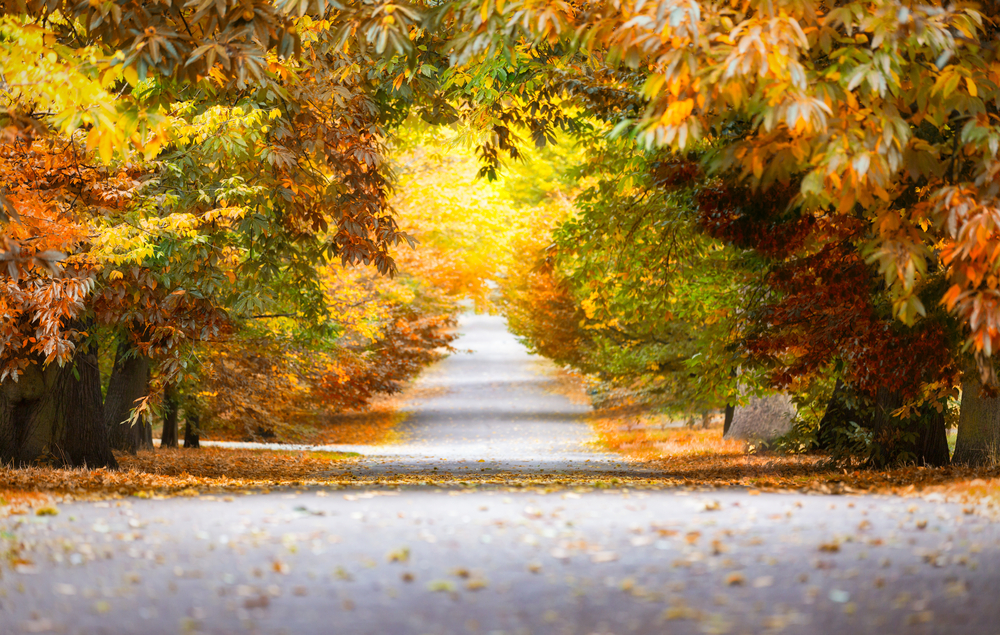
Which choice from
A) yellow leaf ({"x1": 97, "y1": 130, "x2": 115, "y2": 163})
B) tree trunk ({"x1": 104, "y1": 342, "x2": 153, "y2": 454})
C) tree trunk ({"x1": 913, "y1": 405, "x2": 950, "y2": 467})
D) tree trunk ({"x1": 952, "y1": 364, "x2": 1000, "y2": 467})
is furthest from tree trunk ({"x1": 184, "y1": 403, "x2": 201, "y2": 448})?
tree trunk ({"x1": 952, "y1": 364, "x2": 1000, "y2": 467})

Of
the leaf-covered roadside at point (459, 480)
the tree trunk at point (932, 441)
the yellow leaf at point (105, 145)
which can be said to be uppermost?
the yellow leaf at point (105, 145)

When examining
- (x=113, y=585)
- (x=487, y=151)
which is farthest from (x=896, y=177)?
(x=487, y=151)

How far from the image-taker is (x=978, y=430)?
408 inches

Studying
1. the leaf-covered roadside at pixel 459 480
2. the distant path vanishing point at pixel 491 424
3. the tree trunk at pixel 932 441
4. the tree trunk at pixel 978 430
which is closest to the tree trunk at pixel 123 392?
the leaf-covered roadside at pixel 459 480

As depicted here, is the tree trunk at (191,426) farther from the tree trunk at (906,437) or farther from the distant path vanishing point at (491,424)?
the tree trunk at (906,437)

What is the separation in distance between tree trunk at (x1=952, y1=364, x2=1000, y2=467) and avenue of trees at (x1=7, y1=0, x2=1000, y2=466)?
3 centimetres

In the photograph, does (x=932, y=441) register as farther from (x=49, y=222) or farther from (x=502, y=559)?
(x=49, y=222)

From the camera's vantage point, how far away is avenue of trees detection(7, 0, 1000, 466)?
5234mm

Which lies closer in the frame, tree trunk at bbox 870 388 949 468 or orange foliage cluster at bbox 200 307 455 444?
tree trunk at bbox 870 388 949 468

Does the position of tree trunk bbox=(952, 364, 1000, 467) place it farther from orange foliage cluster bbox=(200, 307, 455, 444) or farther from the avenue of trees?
orange foliage cluster bbox=(200, 307, 455, 444)

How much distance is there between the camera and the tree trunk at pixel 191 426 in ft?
65.6

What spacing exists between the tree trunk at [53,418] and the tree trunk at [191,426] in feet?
24.4

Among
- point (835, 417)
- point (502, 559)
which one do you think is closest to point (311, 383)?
point (835, 417)

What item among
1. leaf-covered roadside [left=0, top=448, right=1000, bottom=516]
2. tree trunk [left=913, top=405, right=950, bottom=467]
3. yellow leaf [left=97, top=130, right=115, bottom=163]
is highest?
yellow leaf [left=97, top=130, right=115, bottom=163]
